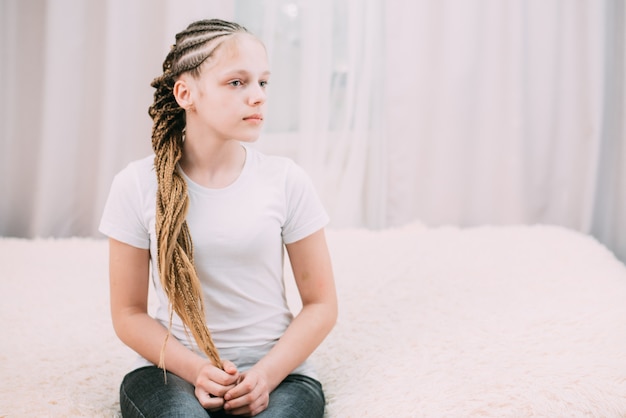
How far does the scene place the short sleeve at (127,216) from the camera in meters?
1.12

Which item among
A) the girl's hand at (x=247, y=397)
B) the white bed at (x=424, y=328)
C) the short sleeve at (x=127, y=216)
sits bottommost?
the white bed at (x=424, y=328)

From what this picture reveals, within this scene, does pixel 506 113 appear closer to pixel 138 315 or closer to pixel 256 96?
pixel 256 96

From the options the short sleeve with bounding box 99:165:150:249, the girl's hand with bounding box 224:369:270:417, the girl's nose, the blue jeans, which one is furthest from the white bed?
the girl's nose

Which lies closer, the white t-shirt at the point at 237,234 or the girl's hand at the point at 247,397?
the girl's hand at the point at 247,397

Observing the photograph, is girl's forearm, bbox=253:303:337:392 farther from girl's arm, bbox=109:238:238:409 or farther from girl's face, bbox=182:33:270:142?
girl's face, bbox=182:33:270:142

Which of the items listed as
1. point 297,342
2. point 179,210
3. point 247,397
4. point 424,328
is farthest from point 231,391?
point 424,328

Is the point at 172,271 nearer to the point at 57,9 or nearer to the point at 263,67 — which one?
the point at 263,67

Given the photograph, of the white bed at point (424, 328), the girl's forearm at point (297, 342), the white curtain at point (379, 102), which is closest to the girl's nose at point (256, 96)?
the girl's forearm at point (297, 342)

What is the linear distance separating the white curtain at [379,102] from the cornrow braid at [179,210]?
1.24m

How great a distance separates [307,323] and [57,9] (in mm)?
1769

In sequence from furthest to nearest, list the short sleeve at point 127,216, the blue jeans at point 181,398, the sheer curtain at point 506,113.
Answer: the sheer curtain at point 506,113 → the short sleeve at point 127,216 → the blue jeans at point 181,398

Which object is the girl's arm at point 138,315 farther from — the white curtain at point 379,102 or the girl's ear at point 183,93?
the white curtain at point 379,102

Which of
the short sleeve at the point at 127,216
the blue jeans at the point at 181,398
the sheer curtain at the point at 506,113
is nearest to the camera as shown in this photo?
the blue jeans at the point at 181,398

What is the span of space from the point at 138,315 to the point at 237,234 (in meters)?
0.22
